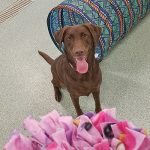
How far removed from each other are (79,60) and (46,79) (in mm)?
689

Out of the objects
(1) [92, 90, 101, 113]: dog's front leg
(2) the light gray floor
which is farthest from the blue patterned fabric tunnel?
(1) [92, 90, 101, 113]: dog's front leg

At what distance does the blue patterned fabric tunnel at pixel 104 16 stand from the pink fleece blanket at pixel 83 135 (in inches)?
32.7

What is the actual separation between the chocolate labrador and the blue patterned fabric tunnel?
39 cm

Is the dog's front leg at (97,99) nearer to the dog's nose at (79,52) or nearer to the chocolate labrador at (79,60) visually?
the chocolate labrador at (79,60)

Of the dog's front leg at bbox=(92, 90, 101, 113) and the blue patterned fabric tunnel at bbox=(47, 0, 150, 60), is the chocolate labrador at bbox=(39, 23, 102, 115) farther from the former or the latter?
the blue patterned fabric tunnel at bbox=(47, 0, 150, 60)

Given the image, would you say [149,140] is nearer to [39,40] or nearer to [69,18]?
[69,18]

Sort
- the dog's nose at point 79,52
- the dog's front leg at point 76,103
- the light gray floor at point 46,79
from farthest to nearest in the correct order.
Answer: the light gray floor at point 46,79, the dog's front leg at point 76,103, the dog's nose at point 79,52

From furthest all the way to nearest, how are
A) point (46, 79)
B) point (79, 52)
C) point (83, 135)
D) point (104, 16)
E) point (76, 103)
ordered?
1. point (46, 79)
2. point (104, 16)
3. point (76, 103)
4. point (79, 52)
5. point (83, 135)

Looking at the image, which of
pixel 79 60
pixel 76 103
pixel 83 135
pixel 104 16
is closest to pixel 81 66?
pixel 79 60

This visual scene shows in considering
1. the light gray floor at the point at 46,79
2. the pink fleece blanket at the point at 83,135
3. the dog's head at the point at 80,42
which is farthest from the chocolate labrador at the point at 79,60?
the pink fleece blanket at the point at 83,135

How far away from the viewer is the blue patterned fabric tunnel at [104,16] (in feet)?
6.72

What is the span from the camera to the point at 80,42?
1570 millimetres

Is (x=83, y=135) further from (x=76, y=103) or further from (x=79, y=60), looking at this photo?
(x=76, y=103)

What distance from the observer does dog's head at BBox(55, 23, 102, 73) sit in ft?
5.14
